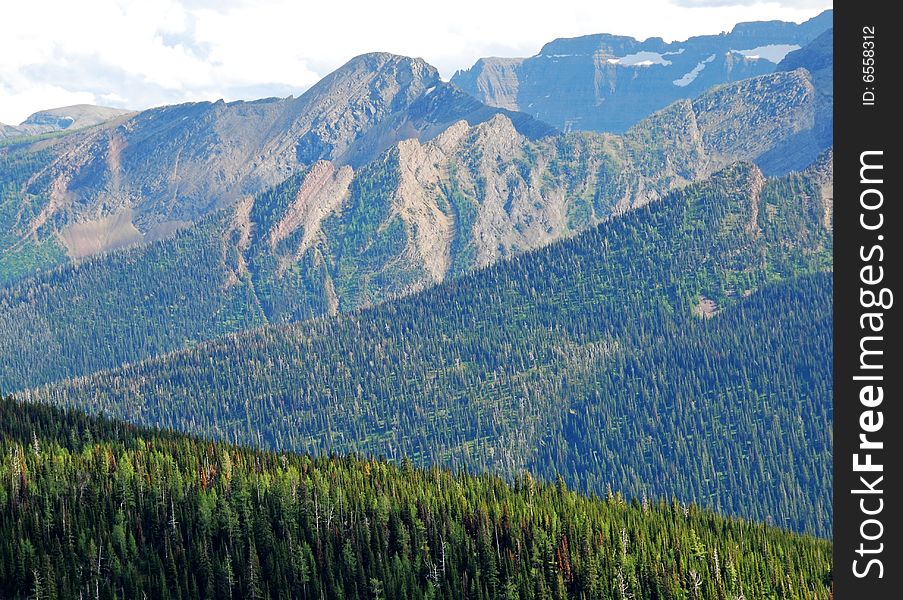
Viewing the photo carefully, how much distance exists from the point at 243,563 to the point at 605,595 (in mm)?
51148

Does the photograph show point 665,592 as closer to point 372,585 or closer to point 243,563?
point 372,585
